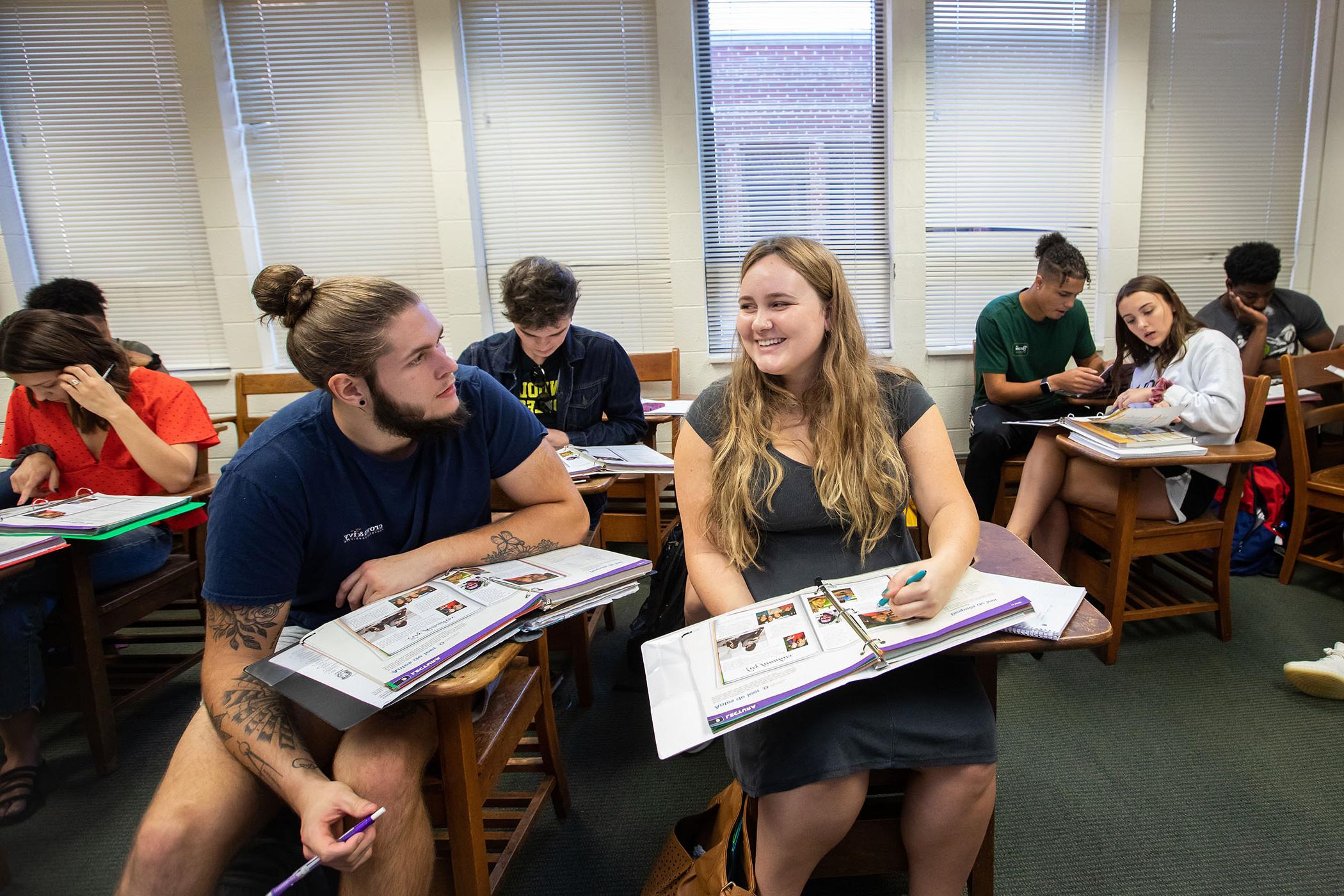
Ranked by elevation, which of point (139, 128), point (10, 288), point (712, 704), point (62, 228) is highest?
point (139, 128)

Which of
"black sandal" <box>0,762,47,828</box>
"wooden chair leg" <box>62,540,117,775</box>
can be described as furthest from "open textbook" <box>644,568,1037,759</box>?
"black sandal" <box>0,762,47,828</box>

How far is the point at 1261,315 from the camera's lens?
10.3 feet

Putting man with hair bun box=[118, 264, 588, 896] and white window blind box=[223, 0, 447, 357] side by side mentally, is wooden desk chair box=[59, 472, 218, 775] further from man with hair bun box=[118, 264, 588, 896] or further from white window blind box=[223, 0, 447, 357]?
white window blind box=[223, 0, 447, 357]

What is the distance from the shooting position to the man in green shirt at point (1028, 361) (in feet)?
9.61

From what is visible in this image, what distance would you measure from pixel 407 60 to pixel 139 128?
5.03ft

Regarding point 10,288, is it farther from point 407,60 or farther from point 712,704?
point 712,704

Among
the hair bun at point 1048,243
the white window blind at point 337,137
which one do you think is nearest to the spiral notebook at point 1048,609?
the hair bun at point 1048,243

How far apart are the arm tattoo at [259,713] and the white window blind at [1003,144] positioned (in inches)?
143

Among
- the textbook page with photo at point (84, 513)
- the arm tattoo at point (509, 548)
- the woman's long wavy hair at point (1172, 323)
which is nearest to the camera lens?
the arm tattoo at point (509, 548)

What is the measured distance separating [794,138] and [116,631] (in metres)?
3.72

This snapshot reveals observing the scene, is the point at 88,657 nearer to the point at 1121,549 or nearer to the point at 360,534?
the point at 360,534

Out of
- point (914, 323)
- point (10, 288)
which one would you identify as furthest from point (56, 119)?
point (914, 323)

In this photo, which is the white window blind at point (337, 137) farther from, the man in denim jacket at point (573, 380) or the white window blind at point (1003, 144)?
the white window blind at point (1003, 144)

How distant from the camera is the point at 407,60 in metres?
3.63
